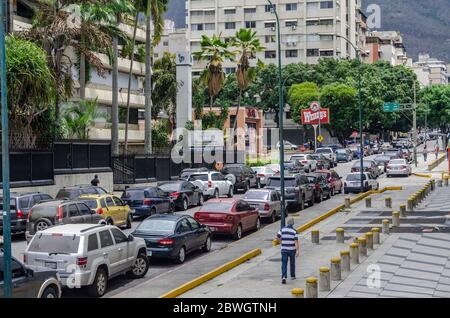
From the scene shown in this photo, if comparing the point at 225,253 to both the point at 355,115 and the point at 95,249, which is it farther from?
the point at 355,115

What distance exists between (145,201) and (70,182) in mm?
9184

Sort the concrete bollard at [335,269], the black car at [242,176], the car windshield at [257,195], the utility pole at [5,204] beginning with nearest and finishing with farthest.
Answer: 1. the utility pole at [5,204]
2. the concrete bollard at [335,269]
3. the car windshield at [257,195]
4. the black car at [242,176]

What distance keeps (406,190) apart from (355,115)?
4674cm

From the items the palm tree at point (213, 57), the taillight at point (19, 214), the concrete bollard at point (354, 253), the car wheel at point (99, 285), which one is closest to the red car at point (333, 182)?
the palm tree at point (213, 57)

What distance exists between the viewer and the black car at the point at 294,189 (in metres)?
34.1

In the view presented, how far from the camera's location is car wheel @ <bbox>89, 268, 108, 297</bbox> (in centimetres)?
1614

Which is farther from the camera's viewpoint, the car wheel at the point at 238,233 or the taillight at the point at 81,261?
the car wheel at the point at 238,233

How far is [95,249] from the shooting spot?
16.3 m

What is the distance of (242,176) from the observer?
145 feet

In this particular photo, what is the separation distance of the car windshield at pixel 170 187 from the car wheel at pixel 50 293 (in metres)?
19.8

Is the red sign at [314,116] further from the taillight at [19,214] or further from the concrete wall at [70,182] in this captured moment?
the taillight at [19,214]

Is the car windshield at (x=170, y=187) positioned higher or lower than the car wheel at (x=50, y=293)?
higher
